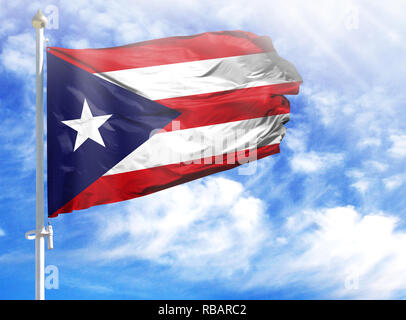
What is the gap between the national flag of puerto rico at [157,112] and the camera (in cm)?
910

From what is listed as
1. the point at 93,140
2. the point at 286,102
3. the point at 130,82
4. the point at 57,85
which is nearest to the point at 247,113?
the point at 286,102

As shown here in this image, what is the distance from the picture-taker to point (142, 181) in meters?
9.60

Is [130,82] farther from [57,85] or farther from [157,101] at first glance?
[57,85]

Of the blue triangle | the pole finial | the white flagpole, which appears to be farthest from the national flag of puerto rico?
the pole finial

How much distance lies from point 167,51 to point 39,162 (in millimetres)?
3782

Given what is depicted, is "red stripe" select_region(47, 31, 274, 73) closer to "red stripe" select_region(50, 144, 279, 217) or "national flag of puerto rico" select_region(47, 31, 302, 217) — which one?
"national flag of puerto rico" select_region(47, 31, 302, 217)

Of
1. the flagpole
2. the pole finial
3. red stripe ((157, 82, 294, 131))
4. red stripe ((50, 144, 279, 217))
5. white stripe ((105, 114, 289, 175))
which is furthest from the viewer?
red stripe ((157, 82, 294, 131))

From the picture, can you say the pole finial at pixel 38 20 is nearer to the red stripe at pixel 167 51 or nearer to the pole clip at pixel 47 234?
the red stripe at pixel 167 51

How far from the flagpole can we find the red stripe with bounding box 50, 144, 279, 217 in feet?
1.30

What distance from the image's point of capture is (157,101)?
10.1m

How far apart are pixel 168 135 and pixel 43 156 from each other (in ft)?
8.69

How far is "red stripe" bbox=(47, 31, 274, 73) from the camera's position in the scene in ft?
31.4

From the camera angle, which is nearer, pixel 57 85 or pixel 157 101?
pixel 57 85

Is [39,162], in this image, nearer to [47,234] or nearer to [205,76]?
[47,234]
